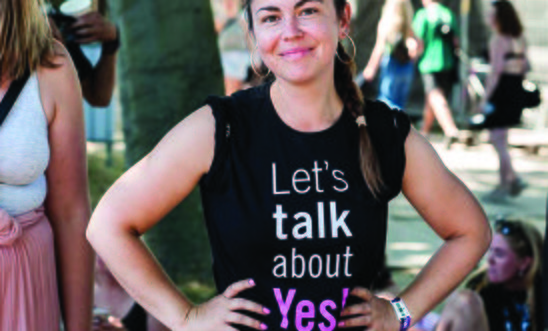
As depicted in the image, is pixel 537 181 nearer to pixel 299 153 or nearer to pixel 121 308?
pixel 121 308

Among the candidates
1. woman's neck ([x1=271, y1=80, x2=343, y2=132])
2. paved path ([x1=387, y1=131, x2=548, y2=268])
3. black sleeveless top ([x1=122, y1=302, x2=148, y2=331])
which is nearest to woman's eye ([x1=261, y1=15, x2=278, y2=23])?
woman's neck ([x1=271, y1=80, x2=343, y2=132])

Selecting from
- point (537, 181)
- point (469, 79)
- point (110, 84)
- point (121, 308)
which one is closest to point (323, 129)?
point (110, 84)

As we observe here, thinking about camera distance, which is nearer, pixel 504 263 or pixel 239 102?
pixel 239 102

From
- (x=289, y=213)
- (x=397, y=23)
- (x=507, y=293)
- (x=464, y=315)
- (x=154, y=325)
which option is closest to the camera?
(x=289, y=213)

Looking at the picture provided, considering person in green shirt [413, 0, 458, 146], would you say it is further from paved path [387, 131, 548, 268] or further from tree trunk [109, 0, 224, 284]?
tree trunk [109, 0, 224, 284]

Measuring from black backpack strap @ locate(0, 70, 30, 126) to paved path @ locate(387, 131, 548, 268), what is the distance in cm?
428

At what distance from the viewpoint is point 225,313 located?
2.39 m

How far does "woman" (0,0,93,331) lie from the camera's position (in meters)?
2.45

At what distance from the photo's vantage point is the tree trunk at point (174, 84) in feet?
17.6

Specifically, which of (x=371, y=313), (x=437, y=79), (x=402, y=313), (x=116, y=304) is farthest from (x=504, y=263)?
(x=437, y=79)

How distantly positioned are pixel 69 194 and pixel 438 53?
8.58 m

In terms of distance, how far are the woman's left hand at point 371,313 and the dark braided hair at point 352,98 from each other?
0.25 metres

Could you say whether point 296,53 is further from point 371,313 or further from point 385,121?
point 371,313

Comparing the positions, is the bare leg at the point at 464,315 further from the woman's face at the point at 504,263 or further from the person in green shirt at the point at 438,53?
the person in green shirt at the point at 438,53
